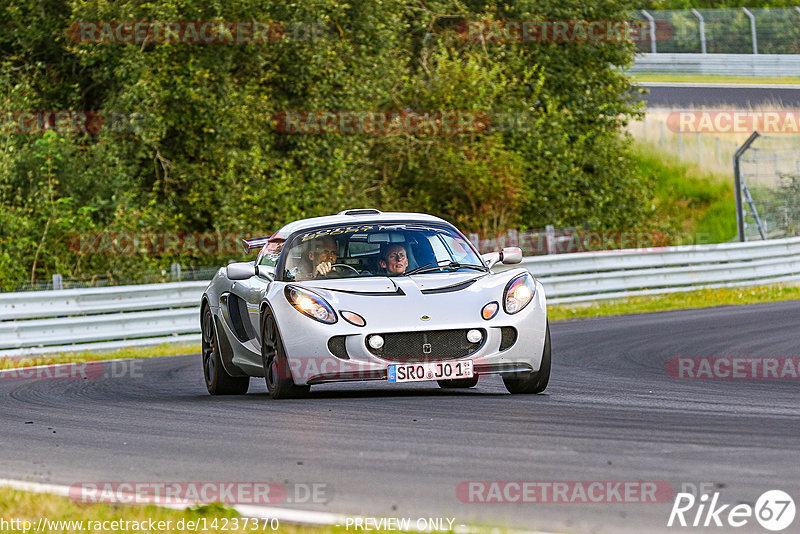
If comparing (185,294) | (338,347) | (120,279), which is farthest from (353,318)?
(120,279)

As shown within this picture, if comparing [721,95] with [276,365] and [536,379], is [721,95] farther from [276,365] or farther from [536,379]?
[276,365]

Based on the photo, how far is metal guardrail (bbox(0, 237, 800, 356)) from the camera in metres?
17.2

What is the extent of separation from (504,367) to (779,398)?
1.81 metres

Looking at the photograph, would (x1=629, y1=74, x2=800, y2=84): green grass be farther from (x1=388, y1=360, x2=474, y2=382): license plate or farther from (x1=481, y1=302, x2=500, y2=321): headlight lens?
(x1=388, y1=360, x2=474, y2=382): license plate

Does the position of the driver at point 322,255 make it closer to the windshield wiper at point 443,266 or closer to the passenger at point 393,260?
the passenger at point 393,260

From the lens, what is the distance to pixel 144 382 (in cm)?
1212

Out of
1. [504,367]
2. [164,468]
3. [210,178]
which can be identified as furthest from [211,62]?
[164,468]

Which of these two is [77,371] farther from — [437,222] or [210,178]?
[210,178]

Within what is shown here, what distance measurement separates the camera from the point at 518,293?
9.22 m

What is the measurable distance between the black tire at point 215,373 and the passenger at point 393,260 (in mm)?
1749

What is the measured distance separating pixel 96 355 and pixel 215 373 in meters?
6.86

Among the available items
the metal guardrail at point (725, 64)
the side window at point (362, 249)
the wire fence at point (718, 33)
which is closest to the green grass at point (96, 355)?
the side window at point (362, 249)

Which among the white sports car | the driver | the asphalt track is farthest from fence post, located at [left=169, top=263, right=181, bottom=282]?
the driver

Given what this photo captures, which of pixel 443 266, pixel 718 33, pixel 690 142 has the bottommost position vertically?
pixel 443 266
